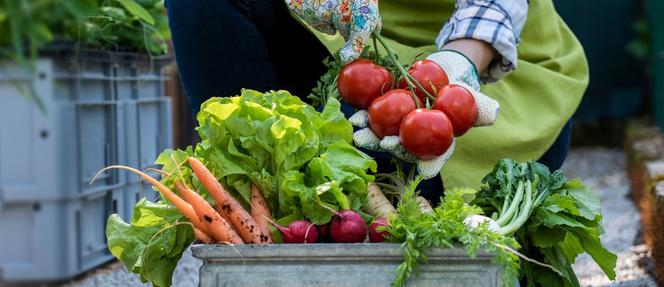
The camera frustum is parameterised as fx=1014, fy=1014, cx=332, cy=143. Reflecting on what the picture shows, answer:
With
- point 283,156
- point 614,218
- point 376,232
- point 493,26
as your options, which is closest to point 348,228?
point 376,232

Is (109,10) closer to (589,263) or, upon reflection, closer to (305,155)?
(305,155)

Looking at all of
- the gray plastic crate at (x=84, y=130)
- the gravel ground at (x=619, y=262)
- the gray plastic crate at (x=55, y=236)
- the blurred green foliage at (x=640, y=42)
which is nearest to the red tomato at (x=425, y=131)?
the gray plastic crate at (x=84, y=130)

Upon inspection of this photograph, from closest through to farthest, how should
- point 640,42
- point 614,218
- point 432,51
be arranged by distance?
point 432,51 < point 614,218 < point 640,42

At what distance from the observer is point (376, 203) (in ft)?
6.23

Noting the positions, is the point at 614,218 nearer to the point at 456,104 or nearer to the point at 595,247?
the point at 595,247

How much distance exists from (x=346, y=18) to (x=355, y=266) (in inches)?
24.7

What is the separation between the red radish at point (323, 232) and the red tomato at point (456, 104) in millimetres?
309

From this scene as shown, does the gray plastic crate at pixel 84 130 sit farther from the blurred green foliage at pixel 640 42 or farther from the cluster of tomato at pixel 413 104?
the blurred green foliage at pixel 640 42

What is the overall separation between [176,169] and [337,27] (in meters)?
0.47

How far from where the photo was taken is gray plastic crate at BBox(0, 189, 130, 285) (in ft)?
8.39

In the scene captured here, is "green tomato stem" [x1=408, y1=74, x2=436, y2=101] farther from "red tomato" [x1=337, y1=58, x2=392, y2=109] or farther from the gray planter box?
the gray planter box

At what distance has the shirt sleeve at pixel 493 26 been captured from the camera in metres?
2.26

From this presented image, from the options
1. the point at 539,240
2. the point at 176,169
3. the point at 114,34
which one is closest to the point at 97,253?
the point at 114,34

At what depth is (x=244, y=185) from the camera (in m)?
1.86
